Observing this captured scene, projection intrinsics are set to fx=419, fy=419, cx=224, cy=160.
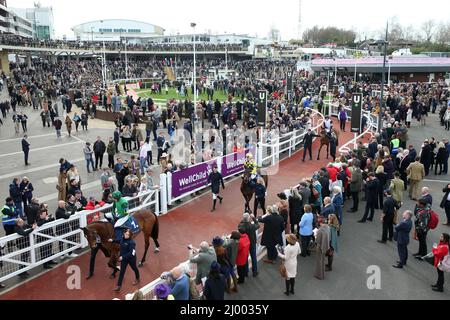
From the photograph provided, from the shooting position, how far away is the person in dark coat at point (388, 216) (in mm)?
10844

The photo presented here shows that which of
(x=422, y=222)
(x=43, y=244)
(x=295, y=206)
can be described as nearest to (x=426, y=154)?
(x=422, y=222)

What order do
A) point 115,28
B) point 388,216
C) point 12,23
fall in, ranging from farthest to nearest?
point 115,28, point 12,23, point 388,216

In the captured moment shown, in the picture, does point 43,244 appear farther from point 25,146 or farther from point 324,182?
point 25,146

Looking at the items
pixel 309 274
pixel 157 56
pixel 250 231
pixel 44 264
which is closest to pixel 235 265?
pixel 250 231

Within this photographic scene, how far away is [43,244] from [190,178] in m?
5.93

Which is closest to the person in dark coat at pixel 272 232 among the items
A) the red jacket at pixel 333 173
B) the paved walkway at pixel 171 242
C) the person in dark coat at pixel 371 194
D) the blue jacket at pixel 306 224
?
the blue jacket at pixel 306 224

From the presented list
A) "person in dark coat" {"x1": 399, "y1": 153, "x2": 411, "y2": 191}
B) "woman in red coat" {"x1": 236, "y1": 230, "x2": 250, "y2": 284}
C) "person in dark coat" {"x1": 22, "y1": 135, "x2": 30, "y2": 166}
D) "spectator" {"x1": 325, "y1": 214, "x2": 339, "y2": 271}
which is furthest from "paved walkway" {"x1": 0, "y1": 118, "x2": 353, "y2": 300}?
"person in dark coat" {"x1": 22, "y1": 135, "x2": 30, "y2": 166}

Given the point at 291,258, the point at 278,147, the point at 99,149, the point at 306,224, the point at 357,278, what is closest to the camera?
the point at 291,258

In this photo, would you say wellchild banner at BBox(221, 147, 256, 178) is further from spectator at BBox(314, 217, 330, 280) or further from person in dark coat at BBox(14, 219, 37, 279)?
person in dark coat at BBox(14, 219, 37, 279)

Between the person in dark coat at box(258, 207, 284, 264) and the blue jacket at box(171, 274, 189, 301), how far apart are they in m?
3.09

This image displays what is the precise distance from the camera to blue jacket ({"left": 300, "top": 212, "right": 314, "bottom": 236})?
31.9 feet

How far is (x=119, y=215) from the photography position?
9.55m
